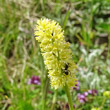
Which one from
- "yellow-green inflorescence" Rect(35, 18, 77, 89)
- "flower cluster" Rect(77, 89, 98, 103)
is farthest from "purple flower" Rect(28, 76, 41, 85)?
"yellow-green inflorescence" Rect(35, 18, 77, 89)

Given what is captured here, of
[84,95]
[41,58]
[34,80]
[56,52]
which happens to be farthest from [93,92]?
[56,52]

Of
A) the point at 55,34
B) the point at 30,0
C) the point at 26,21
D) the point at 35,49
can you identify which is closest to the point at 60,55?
the point at 55,34

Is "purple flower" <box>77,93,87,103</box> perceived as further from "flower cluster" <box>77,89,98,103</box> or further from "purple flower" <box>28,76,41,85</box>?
"purple flower" <box>28,76,41,85</box>

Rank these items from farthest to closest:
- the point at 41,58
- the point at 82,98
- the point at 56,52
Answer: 1. the point at 82,98
2. the point at 41,58
3. the point at 56,52

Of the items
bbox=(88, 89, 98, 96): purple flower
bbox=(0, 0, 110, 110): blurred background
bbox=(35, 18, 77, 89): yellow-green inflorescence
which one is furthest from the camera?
bbox=(88, 89, 98, 96): purple flower

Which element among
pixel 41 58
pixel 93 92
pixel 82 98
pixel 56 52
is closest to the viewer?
pixel 56 52

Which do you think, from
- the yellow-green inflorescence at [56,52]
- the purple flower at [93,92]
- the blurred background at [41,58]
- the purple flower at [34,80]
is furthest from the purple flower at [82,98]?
the yellow-green inflorescence at [56,52]

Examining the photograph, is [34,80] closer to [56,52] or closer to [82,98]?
[82,98]

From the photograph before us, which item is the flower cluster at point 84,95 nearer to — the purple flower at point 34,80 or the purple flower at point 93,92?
the purple flower at point 93,92
